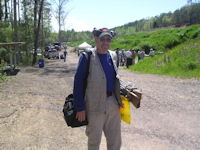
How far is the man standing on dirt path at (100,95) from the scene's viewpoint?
229cm

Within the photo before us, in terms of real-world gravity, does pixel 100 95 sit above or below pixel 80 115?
above

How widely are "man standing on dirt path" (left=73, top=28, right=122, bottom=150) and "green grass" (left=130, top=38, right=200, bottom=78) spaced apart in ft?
31.0

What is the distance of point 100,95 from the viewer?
2326 millimetres

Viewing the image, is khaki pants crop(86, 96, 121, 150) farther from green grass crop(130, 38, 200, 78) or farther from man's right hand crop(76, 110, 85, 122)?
green grass crop(130, 38, 200, 78)

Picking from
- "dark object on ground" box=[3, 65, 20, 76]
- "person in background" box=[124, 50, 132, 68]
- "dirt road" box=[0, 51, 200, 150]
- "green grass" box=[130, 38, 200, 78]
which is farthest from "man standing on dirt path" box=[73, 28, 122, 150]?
"person in background" box=[124, 50, 132, 68]

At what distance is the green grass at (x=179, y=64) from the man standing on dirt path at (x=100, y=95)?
31.0ft

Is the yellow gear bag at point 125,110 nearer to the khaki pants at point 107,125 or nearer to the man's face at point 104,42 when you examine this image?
the khaki pants at point 107,125

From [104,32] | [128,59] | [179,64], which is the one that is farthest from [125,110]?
[128,59]

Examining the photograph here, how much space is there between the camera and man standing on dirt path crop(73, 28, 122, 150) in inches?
90.0

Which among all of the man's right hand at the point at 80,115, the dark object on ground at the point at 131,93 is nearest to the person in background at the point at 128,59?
the dark object on ground at the point at 131,93

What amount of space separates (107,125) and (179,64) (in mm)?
10927

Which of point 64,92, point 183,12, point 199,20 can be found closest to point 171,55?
point 64,92

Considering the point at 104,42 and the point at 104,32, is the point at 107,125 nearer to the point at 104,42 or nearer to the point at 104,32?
the point at 104,42

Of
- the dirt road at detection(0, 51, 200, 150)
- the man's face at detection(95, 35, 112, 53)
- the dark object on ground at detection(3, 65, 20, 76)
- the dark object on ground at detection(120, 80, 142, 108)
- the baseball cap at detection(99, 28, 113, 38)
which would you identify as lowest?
the dirt road at detection(0, 51, 200, 150)
